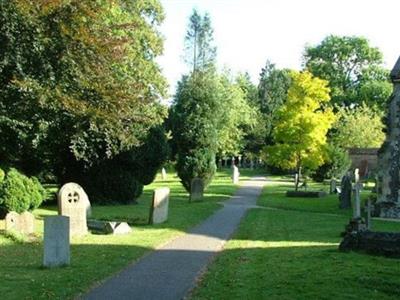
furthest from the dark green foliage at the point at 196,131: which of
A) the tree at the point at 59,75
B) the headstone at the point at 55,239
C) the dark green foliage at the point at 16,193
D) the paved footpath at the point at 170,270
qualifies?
the headstone at the point at 55,239

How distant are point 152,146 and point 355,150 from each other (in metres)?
37.4

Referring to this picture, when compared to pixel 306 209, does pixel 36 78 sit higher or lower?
higher

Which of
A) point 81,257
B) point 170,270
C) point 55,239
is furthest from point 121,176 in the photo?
point 170,270

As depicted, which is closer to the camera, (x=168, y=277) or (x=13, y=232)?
(x=168, y=277)

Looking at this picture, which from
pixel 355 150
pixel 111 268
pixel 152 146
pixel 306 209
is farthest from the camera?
pixel 355 150

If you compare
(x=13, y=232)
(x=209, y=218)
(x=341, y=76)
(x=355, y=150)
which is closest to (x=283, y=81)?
(x=341, y=76)

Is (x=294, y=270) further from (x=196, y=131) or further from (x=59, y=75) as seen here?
(x=196, y=131)

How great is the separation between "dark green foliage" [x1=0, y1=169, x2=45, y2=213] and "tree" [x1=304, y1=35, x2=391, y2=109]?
2669 inches

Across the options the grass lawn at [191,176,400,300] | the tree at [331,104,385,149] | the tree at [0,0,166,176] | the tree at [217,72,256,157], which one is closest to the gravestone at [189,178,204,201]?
the tree at [0,0,166,176]

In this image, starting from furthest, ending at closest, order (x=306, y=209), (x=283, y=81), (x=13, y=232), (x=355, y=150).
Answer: (x=283, y=81)
(x=355, y=150)
(x=306, y=209)
(x=13, y=232)

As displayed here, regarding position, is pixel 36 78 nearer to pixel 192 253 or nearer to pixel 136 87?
pixel 136 87

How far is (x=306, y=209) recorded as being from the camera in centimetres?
3028

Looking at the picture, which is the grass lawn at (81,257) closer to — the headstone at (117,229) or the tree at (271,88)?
the headstone at (117,229)

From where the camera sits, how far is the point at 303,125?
130 ft
